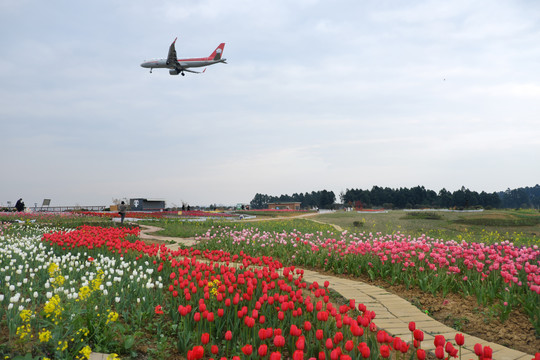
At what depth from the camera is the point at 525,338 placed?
16.3ft

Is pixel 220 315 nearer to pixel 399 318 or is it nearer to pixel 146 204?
pixel 399 318

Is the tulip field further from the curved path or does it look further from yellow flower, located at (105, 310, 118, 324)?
the curved path

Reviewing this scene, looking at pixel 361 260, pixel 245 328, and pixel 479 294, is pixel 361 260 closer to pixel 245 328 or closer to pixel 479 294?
pixel 479 294

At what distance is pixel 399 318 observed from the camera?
5.62 metres

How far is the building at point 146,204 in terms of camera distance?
5170cm

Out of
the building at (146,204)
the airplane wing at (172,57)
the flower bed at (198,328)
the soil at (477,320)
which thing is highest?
the airplane wing at (172,57)

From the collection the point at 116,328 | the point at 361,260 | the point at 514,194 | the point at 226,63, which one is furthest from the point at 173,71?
the point at 514,194

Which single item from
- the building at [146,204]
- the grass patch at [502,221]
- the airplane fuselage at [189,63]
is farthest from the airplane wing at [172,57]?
the grass patch at [502,221]

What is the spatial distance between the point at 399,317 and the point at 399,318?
58 mm

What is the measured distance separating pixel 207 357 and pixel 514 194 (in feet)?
585

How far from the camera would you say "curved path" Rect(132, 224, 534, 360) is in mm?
4480

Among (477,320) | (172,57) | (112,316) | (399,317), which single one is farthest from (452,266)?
(172,57)

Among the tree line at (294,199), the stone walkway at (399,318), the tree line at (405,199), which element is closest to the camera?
the stone walkway at (399,318)

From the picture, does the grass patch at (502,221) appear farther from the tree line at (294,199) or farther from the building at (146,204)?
the tree line at (294,199)
